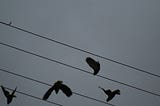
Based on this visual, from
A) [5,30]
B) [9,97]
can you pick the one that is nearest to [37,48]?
[5,30]

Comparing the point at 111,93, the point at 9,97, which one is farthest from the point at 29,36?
the point at 111,93

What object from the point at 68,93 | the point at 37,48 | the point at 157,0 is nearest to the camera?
the point at 68,93

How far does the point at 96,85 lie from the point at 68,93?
1.04 metres

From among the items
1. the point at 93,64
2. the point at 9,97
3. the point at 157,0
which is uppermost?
the point at 157,0

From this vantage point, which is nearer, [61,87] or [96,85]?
[61,87]

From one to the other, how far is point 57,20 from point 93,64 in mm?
818

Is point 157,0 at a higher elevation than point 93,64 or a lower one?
higher

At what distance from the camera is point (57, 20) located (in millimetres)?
2395

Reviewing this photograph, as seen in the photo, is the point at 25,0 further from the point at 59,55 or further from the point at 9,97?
the point at 9,97

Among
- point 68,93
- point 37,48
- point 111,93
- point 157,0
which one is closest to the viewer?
point 68,93

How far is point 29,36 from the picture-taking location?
2510 millimetres

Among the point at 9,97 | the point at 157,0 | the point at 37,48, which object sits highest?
the point at 157,0

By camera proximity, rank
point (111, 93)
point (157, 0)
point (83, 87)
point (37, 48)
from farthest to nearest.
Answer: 1. point (83, 87)
2. point (37, 48)
3. point (157, 0)
4. point (111, 93)

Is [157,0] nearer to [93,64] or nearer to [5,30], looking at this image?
[93,64]
